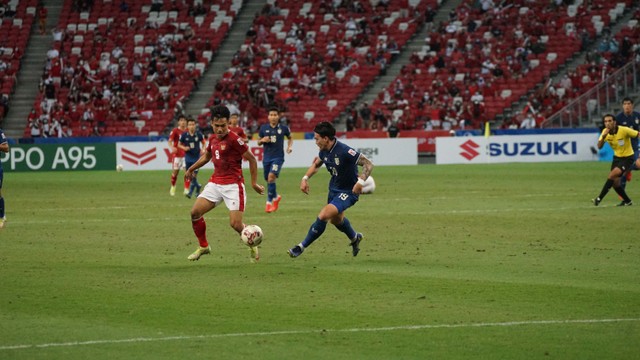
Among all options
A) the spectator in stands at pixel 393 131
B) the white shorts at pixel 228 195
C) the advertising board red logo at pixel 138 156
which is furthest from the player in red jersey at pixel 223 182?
the spectator in stands at pixel 393 131

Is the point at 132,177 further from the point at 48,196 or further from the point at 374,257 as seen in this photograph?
the point at 374,257

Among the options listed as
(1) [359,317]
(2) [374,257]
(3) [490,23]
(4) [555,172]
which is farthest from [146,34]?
(1) [359,317]

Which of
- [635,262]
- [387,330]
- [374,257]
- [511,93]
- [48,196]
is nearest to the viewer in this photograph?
[387,330]

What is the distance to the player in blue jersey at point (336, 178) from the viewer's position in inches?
627

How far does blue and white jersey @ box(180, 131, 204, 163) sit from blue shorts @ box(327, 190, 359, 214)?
15873 millimetres

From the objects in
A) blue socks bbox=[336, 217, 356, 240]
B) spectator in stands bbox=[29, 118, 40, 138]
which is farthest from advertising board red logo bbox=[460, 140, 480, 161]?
blue socks bbox=[336, 217, 356, 240]

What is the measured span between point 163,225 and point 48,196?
10211mm

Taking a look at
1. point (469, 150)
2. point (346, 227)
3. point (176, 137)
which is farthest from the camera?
point (469, 150)

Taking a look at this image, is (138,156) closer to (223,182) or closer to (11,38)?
(11,38)

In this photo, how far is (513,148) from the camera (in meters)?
47.5

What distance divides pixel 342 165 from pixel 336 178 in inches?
9.1

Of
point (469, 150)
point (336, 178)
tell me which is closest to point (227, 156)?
point (336, 178)

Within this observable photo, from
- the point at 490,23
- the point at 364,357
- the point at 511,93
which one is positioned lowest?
the point at 364,357

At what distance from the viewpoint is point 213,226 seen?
22.1m
